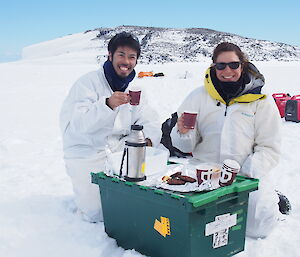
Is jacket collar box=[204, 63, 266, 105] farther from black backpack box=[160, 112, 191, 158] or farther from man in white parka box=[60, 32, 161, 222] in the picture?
black backpack box=[160, 112, 191, 158]

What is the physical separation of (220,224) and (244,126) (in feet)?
2.98

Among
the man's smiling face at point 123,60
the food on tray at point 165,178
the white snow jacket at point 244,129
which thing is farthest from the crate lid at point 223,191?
the man's smiling face at point 123,60

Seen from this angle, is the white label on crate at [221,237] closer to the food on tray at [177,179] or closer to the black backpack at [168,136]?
the food on tray at [177,179]

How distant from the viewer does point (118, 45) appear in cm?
333

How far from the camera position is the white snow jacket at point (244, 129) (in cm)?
301

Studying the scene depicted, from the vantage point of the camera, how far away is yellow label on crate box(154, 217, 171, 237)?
2.36m

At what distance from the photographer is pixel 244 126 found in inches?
121

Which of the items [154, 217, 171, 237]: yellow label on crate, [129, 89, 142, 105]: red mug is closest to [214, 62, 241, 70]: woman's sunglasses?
[129, 89, 142, 105]: red mug

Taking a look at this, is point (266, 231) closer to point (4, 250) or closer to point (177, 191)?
point (177, 191)

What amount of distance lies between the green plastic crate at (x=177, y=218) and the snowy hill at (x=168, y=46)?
3761 cm

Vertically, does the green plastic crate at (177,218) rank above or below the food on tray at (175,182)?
below

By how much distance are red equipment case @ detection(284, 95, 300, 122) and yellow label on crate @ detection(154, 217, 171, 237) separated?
5.90 m

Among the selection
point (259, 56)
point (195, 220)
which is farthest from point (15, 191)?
point (259, 56)

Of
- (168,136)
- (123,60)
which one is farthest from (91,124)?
(168,136)
